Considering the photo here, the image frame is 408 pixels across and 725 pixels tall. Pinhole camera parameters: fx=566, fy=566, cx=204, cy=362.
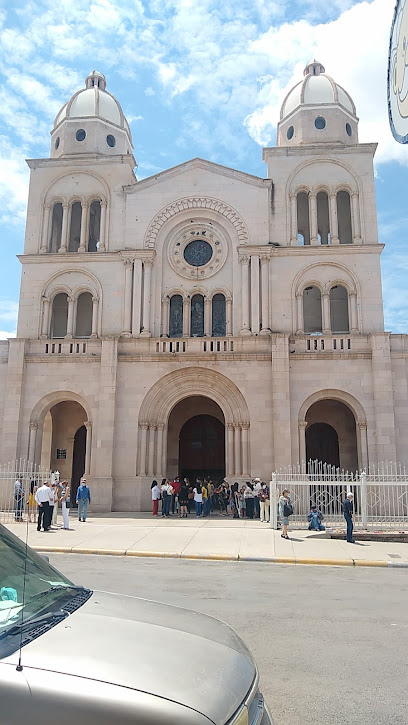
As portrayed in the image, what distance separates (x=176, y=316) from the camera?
2761 centimetres

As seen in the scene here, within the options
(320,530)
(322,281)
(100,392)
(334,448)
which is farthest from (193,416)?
(320,530)

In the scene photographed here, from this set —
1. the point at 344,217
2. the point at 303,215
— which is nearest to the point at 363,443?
the point at 344,217

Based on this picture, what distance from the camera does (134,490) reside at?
24547 millimetres

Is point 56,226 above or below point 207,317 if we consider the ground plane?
above

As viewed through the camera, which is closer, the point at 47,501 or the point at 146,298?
the point at 47,501

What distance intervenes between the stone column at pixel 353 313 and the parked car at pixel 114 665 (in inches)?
916

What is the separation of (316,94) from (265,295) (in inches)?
479

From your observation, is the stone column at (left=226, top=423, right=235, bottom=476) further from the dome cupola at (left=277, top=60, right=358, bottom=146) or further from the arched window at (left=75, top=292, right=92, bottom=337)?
the dome cupola at (left=277, top=60, right=358, bottom=146)

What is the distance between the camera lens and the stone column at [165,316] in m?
27.0

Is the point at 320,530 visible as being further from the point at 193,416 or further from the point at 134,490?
the point at 193,416

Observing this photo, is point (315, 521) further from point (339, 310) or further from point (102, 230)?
point (102, 230)

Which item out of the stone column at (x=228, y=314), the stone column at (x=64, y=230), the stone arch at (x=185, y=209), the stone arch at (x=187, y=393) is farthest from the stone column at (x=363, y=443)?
the stone column at (x=64, y=230)

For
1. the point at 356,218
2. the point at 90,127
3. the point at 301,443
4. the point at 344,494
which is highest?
the point at 90,127

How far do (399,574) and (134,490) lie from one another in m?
14.7
